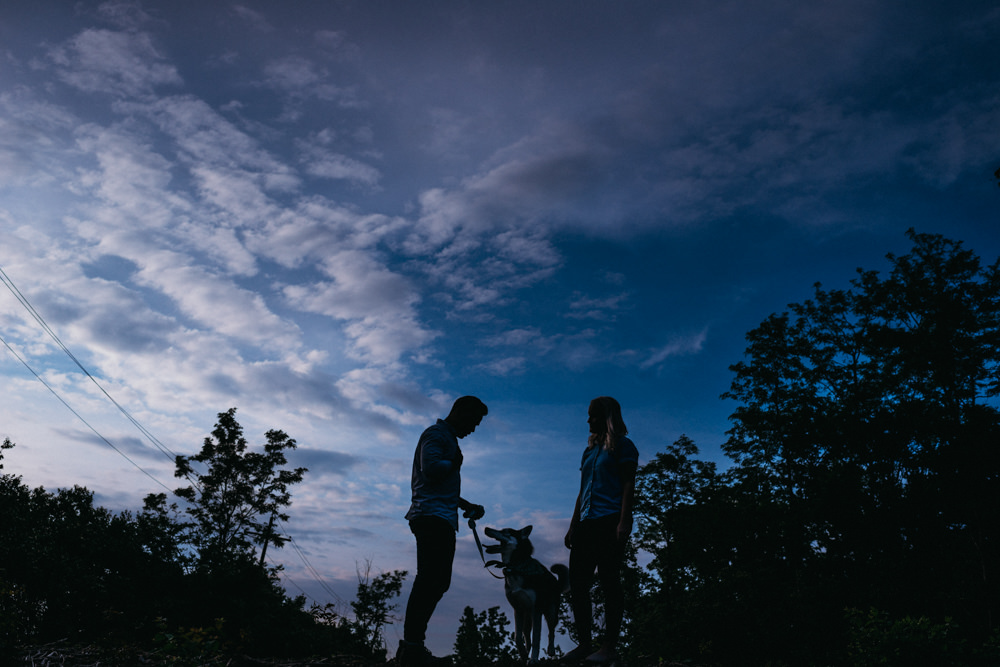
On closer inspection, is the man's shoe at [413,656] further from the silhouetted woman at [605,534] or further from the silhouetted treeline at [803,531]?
the silhouetted treeline at [803,531]

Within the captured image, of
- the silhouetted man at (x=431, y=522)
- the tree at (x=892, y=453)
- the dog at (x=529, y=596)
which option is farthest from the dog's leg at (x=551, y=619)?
the tree at (x=892, y=453)

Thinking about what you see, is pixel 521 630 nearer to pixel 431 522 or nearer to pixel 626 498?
pixel 626 498

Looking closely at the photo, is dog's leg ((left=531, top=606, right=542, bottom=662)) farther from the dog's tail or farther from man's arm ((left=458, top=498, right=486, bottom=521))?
man's arm ((left=458, top=498, right=486, bottom=521))

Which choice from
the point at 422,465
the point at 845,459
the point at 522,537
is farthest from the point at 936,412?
the point at 422,465

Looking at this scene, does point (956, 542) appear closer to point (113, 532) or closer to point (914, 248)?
point (914, 248)

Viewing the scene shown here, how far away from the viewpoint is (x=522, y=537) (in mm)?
6820

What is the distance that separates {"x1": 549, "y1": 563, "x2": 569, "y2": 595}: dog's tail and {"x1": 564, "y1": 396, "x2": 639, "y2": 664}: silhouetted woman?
175cm

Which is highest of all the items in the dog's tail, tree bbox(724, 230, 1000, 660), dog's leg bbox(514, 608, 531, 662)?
tree bbox(724, 230, 1000, 660)

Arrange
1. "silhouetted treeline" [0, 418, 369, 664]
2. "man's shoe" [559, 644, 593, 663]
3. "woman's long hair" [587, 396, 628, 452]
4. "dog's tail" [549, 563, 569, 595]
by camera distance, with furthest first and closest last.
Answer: "silhouetted treeline" [0, 418, 369, 664] → "dog's tail" [549, 563, 569, 595] → "woman's long hair" [587, 396, 628, 452] → "man's shoe" [559, 644, 593, 663]

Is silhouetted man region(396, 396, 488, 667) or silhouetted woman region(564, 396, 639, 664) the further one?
silhouetted woman region(564, 396, 639, 664)

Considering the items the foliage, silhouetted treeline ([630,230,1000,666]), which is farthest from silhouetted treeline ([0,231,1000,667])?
the foliage

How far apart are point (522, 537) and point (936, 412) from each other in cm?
2042

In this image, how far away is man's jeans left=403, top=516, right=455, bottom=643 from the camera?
4.34 metres

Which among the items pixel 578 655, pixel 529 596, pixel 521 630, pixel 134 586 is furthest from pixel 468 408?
pixel 134 586
